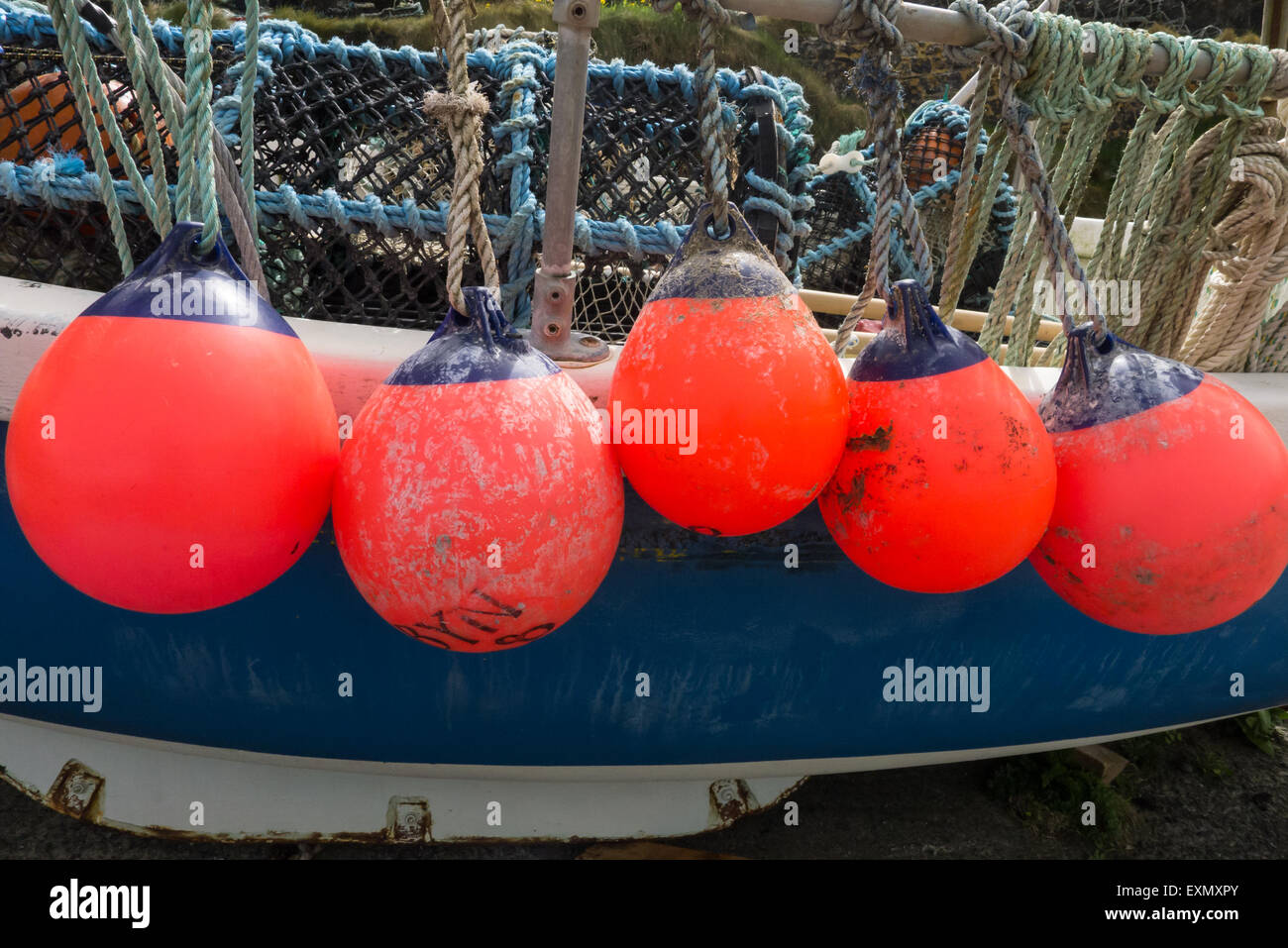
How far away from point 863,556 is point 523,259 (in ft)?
3.21

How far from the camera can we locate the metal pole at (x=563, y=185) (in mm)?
1282

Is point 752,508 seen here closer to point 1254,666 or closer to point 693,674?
point 693,674

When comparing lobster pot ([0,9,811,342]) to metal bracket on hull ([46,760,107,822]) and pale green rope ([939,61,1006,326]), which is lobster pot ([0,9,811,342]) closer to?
pale green rope ([939,61,1006,326])

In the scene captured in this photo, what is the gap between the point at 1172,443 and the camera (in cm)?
125

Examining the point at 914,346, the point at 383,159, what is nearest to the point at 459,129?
the point at 914,346

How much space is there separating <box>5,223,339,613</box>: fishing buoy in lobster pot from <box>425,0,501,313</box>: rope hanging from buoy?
247 millimetres

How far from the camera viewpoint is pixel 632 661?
171 cm

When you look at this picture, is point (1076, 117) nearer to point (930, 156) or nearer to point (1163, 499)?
point (1163, 499)

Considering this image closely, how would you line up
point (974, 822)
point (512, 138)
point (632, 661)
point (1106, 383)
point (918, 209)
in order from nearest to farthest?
point (1106, 383)
point (632, 661)
point (512, 138)
point (974, 822)
point (918, 209)

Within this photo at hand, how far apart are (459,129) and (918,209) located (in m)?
2.43

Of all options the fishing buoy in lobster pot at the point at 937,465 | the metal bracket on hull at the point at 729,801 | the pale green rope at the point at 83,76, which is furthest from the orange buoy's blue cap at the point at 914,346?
the metal bracket on hull at the point at 729,801

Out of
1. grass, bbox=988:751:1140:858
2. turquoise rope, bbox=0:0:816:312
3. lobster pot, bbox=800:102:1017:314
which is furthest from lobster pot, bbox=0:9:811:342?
grass, bbox=988:751:1140:858

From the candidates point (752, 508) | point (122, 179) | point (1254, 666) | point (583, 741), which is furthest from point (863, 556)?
point (122, 179)

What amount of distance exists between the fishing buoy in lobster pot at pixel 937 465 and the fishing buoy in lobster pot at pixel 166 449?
2.36 feet
